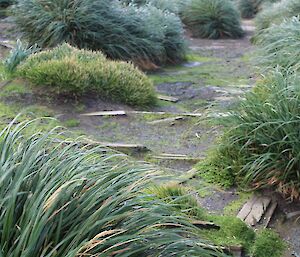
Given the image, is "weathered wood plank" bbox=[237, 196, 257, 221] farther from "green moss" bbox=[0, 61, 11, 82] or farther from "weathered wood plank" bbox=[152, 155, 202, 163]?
"green moss" bbox=[0, 61, 11, 82]

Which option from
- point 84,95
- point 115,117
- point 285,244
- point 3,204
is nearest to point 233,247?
point 285,244

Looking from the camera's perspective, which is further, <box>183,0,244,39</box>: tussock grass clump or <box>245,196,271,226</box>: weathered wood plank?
<box>183,0,244,39</box>: tussock grass clump

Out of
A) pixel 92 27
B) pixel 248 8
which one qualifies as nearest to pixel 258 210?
pixel 92 27

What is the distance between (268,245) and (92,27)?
5.83m

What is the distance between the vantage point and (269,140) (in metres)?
4.53

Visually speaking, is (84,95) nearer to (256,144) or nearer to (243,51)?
(256,144)

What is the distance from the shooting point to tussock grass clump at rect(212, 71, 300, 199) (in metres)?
4.40

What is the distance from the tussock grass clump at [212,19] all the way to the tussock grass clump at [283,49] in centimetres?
563

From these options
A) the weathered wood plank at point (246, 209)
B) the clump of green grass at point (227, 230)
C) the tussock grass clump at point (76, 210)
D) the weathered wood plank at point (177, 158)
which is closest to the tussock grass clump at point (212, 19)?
the weathered wood plank at point (177, 158)

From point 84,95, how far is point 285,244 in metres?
Result: 3.70

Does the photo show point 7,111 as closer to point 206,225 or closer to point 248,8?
A: point 206,225

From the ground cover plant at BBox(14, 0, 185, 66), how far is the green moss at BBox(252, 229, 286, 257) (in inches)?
218

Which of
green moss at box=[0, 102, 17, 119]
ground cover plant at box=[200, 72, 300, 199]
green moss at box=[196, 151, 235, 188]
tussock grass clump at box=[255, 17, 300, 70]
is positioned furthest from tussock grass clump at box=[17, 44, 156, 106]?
ground cover plant at box=[200, 72, 300, 199]

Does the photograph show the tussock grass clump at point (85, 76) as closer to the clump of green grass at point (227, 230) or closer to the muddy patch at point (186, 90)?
the muddy patch at point (186, 90)
